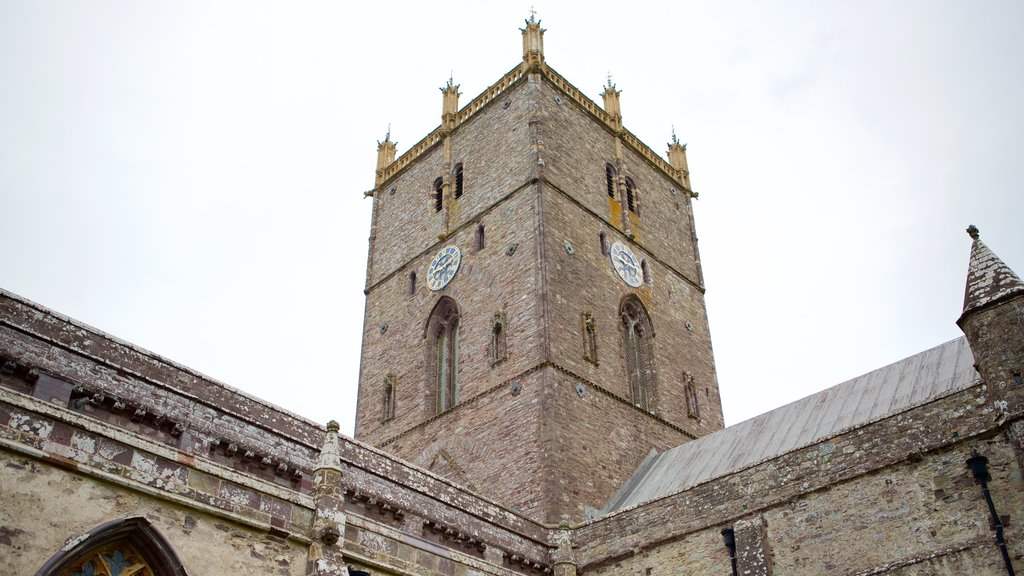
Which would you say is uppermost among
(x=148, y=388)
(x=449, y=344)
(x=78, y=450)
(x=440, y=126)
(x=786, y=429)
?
(x=440, y=126)

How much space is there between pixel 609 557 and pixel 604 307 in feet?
A: 33.1

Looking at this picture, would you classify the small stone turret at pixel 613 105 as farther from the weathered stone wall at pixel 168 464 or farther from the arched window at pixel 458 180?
the weathered stone wall at pixel 168 464

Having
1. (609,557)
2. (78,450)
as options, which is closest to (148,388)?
(78,450)

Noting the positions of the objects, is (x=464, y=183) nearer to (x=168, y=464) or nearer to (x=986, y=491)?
(x=168, y=464)

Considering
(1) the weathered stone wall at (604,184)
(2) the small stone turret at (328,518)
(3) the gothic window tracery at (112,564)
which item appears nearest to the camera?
(3) the gothic window tracery at (112,564)

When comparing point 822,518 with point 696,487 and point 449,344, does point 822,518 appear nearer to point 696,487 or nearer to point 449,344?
point 696,487

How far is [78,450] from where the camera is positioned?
513 inches

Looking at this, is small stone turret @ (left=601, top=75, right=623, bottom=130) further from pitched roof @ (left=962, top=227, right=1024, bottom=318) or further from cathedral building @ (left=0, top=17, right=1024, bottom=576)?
pitched roof @ (left=962, top=227, right=1024, bottom=318)

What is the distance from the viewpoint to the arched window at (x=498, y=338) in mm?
27750

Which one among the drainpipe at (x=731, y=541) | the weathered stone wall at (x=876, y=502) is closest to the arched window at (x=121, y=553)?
the weathered stone wall at (x=876, y=502)

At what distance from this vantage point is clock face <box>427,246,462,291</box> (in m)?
31.4

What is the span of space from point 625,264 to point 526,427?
27.4 feet

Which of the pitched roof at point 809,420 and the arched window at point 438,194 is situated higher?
the arched window at point 438,194

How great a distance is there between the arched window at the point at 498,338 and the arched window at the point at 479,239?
3.16 metres
